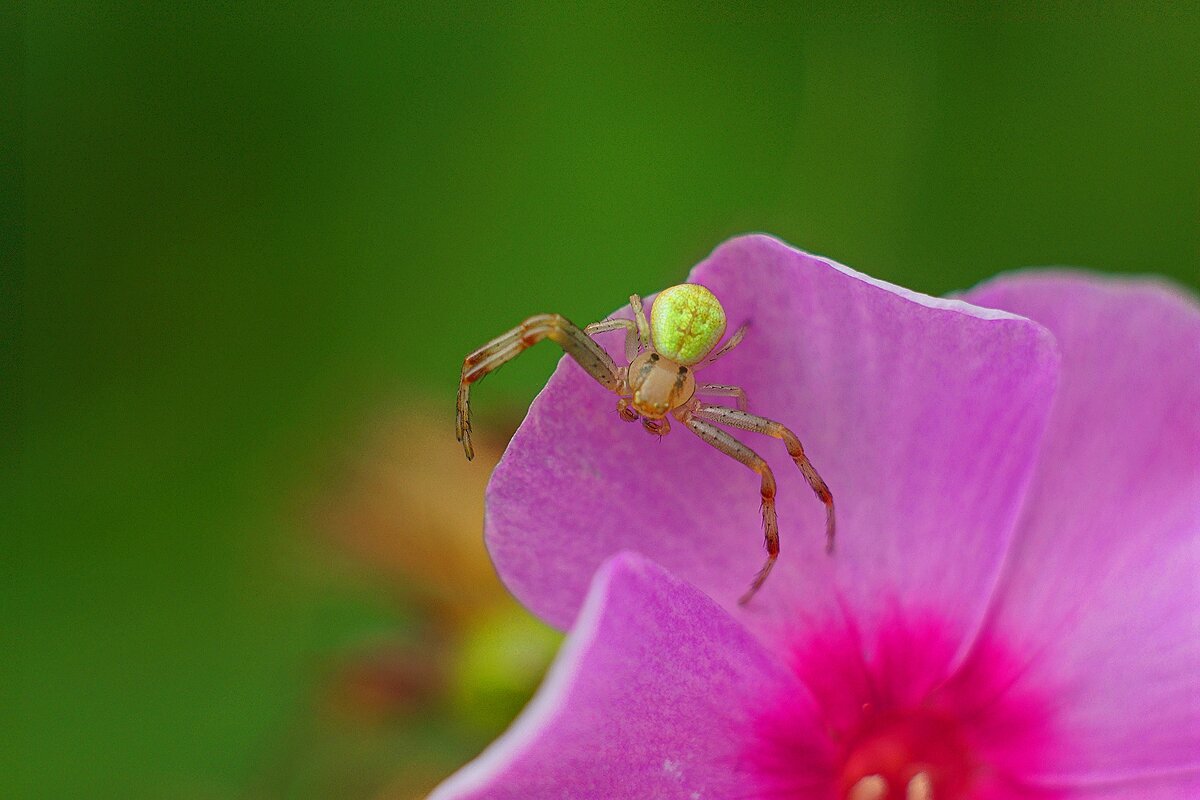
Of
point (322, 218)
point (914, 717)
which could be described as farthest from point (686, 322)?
point (322, 218)

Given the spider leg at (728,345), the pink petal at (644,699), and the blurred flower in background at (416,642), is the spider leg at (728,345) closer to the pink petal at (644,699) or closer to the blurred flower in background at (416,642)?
the pink petal at (644,699)

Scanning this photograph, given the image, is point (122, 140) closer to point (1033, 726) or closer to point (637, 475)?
point (637, 475)

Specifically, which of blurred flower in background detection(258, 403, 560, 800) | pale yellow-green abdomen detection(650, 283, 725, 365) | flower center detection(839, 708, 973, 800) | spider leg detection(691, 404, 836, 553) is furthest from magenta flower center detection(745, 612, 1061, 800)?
blurred flower in background detection(258, 403, 560, 800)

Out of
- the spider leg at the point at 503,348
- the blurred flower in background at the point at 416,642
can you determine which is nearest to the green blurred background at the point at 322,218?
the blurred flower in background at the point at 416,642

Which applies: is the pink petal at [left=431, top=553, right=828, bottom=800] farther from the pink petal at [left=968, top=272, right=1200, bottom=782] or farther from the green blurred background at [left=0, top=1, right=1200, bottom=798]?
the green blurred background at [left=0, top=1, right=1200, bottom=798]

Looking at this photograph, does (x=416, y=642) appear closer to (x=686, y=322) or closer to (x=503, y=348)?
(x=503, y=348)

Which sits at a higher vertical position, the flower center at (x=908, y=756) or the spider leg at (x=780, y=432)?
the spider leg at (x=780, y=432)
